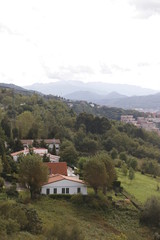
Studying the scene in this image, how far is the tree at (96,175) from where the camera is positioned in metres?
28.5

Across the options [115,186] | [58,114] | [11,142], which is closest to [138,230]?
[115,186]

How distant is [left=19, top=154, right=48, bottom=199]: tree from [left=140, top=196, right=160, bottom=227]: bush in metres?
8.98

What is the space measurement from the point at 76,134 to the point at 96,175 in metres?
35.8

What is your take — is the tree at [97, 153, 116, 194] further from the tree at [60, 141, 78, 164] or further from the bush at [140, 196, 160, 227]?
the tree at [60, 141, 78, 164]

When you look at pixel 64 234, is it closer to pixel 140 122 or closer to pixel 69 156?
pixel 69 156

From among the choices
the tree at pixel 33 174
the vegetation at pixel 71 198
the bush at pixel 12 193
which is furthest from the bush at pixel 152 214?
the bush at pixel 12 193

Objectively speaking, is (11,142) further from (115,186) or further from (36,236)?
(36,236)

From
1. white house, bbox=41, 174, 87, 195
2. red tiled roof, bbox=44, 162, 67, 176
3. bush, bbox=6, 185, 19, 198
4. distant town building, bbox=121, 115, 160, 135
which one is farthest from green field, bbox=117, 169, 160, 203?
distant town building, bbox=121, 115, 160, 135

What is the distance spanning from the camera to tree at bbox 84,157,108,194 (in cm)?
2850

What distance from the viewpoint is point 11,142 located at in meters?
48.8

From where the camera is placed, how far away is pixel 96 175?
1123 inches

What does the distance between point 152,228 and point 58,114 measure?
5377 cm

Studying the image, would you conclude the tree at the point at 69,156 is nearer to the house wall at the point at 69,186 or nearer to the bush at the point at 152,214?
the house wall at the point at 69,186

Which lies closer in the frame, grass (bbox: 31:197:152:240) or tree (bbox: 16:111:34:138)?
grass (bbox: 31:197:152:240)
